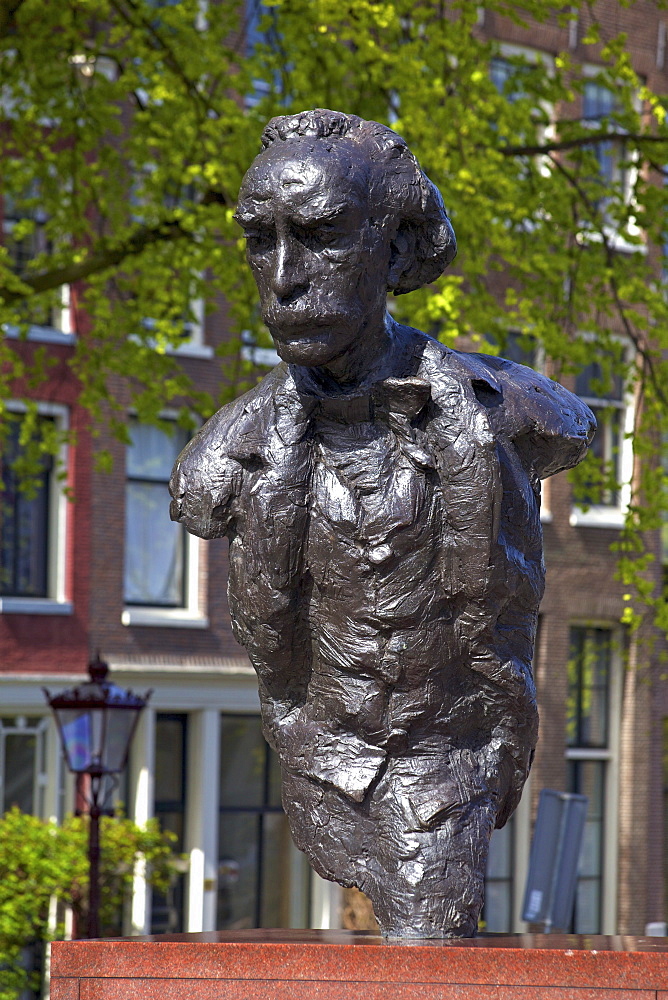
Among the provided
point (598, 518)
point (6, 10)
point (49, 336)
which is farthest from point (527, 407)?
point (598, 518)

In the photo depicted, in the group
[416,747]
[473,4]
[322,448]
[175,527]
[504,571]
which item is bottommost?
[416,747]

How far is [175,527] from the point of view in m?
18.8

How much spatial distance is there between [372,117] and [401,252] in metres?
7.34

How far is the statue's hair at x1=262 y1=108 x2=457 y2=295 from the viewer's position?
158 inches

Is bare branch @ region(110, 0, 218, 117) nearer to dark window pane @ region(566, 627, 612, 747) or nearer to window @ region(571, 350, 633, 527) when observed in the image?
window @ region(571, 350, 633, 527)

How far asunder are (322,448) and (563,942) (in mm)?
1202

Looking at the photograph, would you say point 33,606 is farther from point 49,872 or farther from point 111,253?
point 111,253

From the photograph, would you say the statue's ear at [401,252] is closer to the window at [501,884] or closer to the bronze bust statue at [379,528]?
the bronze bust statue at [379,528]

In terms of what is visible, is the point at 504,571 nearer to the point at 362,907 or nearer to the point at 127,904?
the point at 362,907

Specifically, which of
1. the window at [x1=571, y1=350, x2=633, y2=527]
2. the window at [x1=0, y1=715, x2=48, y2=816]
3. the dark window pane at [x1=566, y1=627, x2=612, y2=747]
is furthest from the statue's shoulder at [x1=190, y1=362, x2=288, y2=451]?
the dark window pane at [x1=566, y1=627, x2=612, y2=747]

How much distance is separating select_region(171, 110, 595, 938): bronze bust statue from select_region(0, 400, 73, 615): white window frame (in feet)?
45.0

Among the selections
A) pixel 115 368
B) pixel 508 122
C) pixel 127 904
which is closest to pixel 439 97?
pixel 508 122

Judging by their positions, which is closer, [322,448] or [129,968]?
[129,968]

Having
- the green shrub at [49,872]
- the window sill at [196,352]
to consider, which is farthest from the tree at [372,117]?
the window sill at [196,352]
